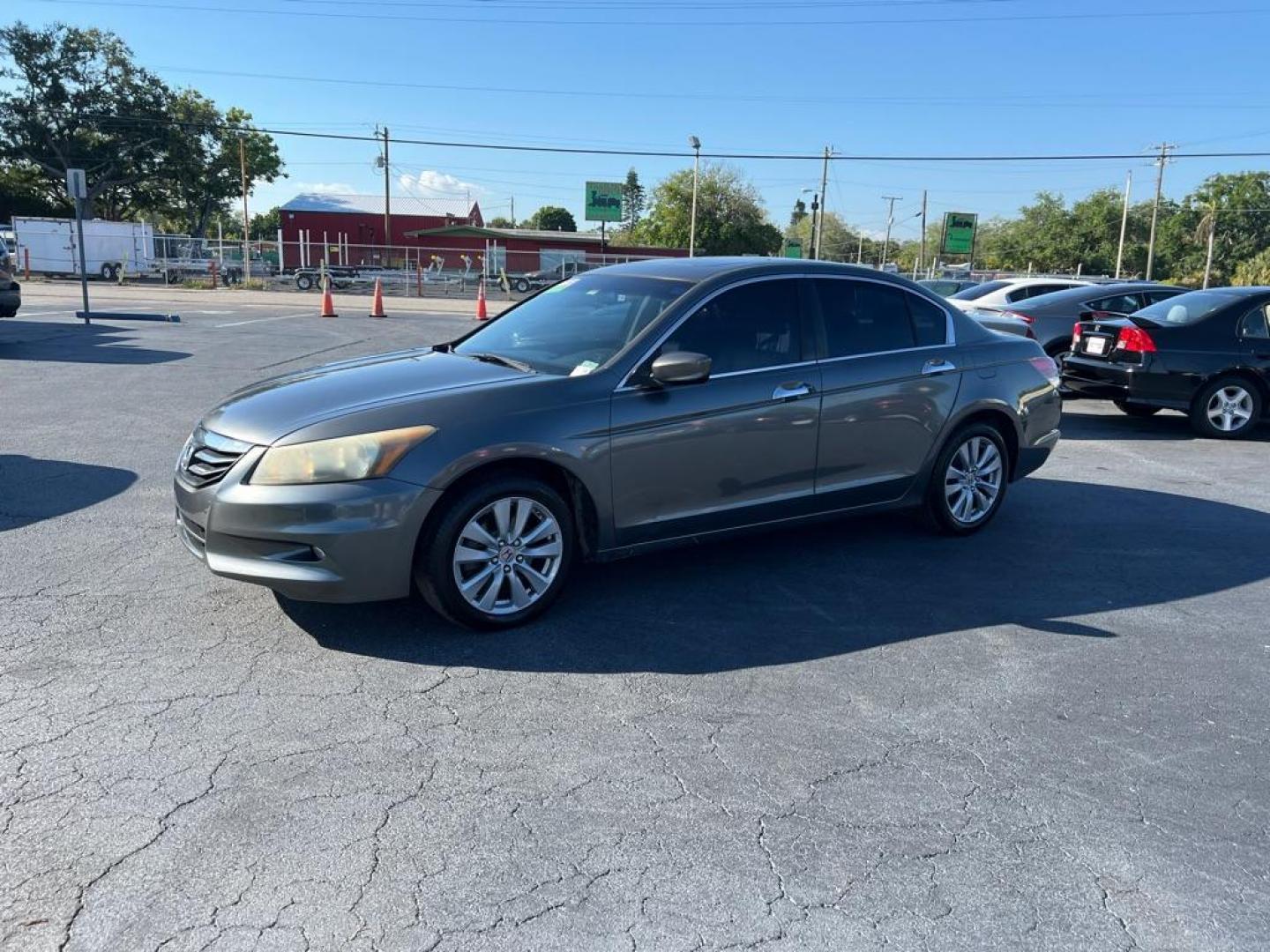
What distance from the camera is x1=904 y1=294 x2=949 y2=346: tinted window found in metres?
5.98

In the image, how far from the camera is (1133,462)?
29.4 feet

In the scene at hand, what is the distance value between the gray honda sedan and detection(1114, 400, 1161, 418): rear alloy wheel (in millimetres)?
4929

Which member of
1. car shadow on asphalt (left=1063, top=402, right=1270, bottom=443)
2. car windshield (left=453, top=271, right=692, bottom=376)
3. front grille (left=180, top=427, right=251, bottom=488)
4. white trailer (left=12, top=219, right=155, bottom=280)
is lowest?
car shadow on asphalt (left=1063, top=402, right=1270, bottom=443)

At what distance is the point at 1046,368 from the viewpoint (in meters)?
6.59

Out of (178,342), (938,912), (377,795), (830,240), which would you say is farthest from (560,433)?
(830,240)

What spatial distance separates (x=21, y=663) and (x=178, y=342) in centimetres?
1325

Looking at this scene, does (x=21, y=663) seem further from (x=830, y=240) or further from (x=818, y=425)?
(x=830, y=240)

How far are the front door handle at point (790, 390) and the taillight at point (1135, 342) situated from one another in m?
6.40

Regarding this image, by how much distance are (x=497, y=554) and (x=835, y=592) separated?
1.87 m

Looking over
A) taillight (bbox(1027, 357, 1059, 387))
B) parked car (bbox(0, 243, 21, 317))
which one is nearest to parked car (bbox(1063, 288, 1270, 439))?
taillight (bbox(1027, 357, 1059, 387))

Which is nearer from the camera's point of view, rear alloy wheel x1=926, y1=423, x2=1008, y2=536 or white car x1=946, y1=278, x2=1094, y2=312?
rear alloy wheel x1=926, y1=423, x2=1008, y2=536

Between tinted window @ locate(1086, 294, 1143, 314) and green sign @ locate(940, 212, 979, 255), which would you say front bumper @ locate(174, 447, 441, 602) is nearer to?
tinted window @ locate(1086, 294, 1143, 314)

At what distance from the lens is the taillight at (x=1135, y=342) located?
32.9 ft

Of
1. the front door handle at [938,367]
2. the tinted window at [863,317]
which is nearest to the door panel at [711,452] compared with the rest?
the tinted window at [863,317]
